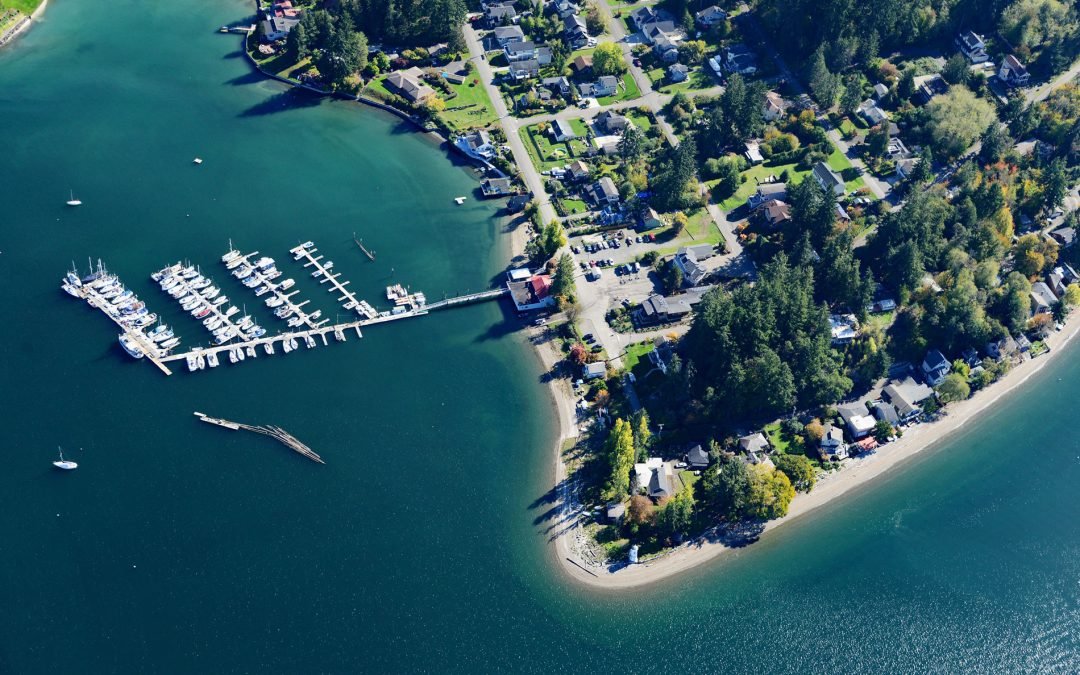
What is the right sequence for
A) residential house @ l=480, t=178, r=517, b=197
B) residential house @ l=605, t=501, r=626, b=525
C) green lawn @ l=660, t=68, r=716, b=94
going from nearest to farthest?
residential house @ l=605, t=501, r=626, b=525 < residential house @ l=480, t=178, r=517, b=197 < green lawn @ l=660, t=68, r=716, b=94

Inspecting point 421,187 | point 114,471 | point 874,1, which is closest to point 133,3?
point 421,187

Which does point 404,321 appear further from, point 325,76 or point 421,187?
point 325,76

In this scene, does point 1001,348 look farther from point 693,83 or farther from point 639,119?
point 693,83

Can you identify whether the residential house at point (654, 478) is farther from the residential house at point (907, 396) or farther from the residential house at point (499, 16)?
the residential house at point (499, 16)

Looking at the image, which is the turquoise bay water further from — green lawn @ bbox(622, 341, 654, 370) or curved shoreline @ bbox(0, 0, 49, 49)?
curved shoreline @ bbox(0, 0, 49, 49)

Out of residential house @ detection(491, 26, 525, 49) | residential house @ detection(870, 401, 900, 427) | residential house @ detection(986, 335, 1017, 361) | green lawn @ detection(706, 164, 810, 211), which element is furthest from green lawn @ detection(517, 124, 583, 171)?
residential house @ detection(986, 335, 1017, 361)

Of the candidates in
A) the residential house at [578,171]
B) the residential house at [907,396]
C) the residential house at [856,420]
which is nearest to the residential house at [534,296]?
the residential house at [578,171]

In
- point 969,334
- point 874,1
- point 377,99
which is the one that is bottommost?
point 377,99
